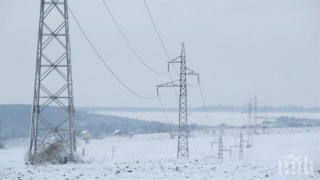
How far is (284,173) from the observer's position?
18.2 metres

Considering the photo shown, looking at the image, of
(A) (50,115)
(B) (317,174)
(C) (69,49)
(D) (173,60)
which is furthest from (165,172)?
(A) (50,115)

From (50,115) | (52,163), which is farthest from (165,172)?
(50,115)

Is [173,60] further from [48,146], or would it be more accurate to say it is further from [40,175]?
[40,175]

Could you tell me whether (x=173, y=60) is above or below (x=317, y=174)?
above

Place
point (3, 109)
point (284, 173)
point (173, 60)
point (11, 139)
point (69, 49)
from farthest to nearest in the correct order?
point (3, 109), point (11, 139), point (173, 60), point (69, 49), point (284, 173)

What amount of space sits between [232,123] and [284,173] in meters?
167

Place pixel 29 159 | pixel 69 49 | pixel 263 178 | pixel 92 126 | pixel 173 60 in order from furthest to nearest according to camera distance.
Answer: pixel 92 126 → pixel 173 60 → pixel 69 49 → pixel 29 159 → pixel 263 178

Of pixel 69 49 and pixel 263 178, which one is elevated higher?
pixel 69 49

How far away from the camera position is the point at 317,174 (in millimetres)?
17859

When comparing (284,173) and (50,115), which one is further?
(50,115)

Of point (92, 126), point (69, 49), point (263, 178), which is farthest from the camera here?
point (92, 126)

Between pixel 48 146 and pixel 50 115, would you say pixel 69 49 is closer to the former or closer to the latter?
pixel 48 146

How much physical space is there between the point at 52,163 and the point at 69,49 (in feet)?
20.7

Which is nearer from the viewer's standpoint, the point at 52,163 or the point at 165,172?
the point at 165,172
